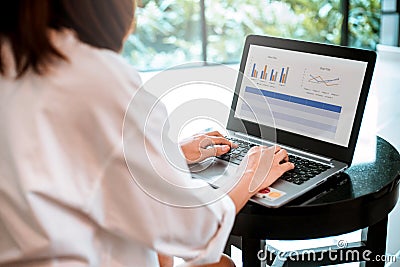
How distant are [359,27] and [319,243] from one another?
3.29m

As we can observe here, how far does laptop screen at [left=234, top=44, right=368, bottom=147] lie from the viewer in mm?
1148

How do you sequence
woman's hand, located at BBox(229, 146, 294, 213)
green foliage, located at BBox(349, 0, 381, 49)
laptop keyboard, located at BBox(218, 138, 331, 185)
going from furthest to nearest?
green foliage, located at BBox(349, 0, 381, 49), laptop keyboard, located at BBox(218, 138, 331, 185), woman's hand, located at BBox(229, 146, 294, 213)

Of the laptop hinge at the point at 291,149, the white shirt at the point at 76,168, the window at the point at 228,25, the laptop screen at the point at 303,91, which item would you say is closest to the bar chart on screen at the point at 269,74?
the laptop screen at the point at 303,91

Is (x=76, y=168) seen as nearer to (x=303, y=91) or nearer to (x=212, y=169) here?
(x=212, y=169)

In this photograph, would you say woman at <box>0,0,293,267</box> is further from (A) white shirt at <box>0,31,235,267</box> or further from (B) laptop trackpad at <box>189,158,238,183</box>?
(B) laptop trackpad at <box>189,158,238,183</box>

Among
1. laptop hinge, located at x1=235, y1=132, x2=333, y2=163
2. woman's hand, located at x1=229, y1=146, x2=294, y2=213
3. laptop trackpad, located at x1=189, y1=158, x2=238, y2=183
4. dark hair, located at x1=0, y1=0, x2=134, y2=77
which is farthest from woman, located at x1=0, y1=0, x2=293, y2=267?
laptop hinge, located at x1=235, y1=132, x2=333, y2=163

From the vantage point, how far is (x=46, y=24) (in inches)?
27.5

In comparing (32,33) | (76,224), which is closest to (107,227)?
(76,224)

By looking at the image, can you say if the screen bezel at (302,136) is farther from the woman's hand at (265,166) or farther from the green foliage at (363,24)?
the green foliage at (363,24)

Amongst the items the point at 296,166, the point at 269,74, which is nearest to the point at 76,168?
the point at 296,166

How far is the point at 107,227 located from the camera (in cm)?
79

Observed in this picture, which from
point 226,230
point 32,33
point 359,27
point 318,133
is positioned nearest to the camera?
point 32,33

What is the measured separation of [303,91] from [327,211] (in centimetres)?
33

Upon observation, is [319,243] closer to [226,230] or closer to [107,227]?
[226,230]
